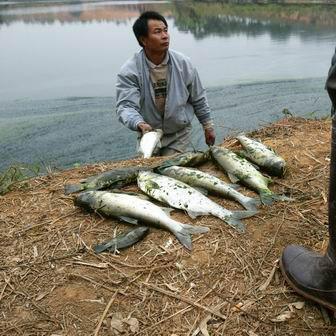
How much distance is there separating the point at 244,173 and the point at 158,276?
55.0 inches

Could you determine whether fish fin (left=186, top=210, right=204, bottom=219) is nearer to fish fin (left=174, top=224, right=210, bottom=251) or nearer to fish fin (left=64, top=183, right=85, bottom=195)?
fish fin (left=174, top=224, right=210, bottom=251)

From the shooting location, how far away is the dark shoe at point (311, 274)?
236 centimetres

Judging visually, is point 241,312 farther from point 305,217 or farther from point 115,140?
point 115,140

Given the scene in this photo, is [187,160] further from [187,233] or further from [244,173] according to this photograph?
[187,233]

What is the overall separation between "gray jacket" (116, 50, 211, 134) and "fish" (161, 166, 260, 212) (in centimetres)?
134

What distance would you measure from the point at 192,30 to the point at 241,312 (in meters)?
17.1

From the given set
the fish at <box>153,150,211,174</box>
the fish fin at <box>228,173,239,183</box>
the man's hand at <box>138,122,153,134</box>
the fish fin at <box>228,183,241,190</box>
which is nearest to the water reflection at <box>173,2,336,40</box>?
the man's hand at <box>138,122,153,134</box>

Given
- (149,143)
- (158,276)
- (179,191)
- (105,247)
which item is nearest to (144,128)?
(149,143)

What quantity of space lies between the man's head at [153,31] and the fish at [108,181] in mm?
1921

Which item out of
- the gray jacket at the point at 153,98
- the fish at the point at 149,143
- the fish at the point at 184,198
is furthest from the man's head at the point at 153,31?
the fish at the point at 184,198

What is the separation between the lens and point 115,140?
8.63 metres

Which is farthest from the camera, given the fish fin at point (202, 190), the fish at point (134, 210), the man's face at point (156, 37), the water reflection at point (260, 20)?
the water reflection at point (260, 20)

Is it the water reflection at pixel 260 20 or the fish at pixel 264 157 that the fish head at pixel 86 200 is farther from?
the water reflection at pixel 260 20

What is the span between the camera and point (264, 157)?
3.97 metres
